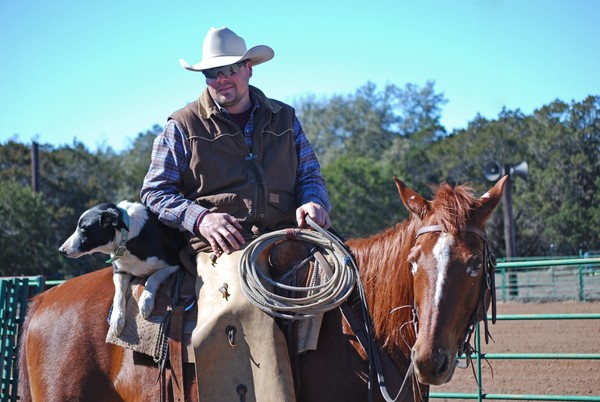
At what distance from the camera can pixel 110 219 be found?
3.91 meters

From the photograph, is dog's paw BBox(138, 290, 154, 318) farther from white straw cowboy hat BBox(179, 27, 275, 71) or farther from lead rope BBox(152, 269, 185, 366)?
white straw cowboy hat BBox(179, 27, 275, 71)

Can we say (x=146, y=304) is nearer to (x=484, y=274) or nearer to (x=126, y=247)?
(x=126, y=247)

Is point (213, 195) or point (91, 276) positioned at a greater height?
point (213, 195)

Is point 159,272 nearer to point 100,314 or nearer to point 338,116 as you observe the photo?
point 100,314

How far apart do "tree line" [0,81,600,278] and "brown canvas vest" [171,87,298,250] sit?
20.8 metres

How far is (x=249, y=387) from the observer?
3.46 meters

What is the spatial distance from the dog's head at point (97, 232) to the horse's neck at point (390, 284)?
142 cm

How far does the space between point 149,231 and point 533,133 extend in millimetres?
33666

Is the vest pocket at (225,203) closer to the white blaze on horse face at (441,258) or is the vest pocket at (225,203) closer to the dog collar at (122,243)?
the dog collar at (122,243)

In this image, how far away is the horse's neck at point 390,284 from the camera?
10.7 ft

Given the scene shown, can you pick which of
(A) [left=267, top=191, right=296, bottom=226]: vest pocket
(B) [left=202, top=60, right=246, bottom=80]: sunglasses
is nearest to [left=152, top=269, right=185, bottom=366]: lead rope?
(A) [left=267, top=191, right=296, bottom=226]: vest pocket

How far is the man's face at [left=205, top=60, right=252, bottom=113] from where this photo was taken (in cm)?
403

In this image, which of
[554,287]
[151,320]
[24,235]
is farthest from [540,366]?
[24,235]

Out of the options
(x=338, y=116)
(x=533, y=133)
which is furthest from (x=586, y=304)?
(x=338, y=116)
